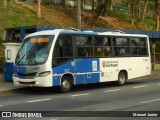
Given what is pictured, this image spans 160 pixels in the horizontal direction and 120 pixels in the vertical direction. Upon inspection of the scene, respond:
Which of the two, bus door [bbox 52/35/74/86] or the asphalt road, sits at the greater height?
bus door [bbox 52/35/74/86]

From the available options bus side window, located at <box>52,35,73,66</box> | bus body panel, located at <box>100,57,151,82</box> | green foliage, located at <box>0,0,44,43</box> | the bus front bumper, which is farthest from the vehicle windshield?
green foliage, located at <box>0,0,44,43</box>

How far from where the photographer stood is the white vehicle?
18328 millimetres

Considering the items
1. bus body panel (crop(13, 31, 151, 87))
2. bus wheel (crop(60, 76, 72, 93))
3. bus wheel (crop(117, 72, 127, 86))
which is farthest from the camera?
bus wheel (crop(117, 72, 127, 86))

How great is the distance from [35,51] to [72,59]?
5.66 ft

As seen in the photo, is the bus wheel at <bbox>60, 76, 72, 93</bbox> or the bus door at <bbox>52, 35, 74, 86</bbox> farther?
the bus wheel at <bbox>60, 76, 72, 93</bbox>

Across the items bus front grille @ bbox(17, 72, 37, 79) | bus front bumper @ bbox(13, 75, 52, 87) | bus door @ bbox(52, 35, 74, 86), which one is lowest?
bus front bumper @ bbox(13, 75, 52, 87)

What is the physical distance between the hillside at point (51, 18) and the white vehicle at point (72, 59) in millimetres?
10247

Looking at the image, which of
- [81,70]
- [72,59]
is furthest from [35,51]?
[81,70]

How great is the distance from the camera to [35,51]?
1862cm

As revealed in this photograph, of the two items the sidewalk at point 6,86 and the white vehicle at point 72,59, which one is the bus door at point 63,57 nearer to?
the white vehicle at point 72,59

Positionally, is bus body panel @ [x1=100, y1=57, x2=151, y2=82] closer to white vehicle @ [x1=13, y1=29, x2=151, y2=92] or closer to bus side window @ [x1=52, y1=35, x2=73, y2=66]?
white vehicle @ [x1=13, y1=29, x2=151, y2=92]

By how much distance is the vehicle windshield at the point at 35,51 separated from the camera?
18.4 meters

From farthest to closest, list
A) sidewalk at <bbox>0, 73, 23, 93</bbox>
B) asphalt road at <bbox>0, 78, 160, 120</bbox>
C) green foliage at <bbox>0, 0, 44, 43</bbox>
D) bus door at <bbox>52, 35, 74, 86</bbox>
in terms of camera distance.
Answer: green foliage at <bbox>0, 0, 44, 43</bbox>
sidewalk at <bbox>0, 73, 23, 93</bbox>
bus door at <bbox>52, 35, 74, 86</bbox>
asphalt road at <bbox>0, 78, 160, 120</bbox>

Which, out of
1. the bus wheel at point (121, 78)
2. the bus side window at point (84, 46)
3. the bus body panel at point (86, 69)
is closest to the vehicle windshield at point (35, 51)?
the bus body panel at point (86, 69)
